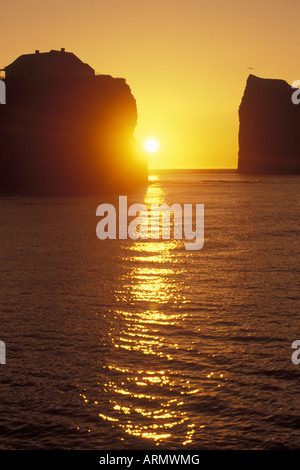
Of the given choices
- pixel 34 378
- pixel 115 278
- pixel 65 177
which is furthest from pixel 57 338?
pixel 65 177

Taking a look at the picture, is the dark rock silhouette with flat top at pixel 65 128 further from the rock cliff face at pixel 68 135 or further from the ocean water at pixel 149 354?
the ocean water at pixel 149 354

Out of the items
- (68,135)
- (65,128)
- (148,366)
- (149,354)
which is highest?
(65,128)

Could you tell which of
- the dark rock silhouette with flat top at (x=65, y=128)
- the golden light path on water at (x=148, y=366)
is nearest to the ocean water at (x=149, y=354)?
the golden light path on water at (x=148, y=366)

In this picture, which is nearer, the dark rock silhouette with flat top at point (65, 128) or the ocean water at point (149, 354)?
the ocean water at point (149, 354)

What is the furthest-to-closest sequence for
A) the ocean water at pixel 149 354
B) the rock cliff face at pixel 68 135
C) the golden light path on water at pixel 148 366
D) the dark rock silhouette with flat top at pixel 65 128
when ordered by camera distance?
1. the dark rock silhouette with flat top at pixel 65 128
2. the rock cliff face at pixel 68 135
3. the golden light path on water at pixel 148 366
4. the ocean water at pixel 149 354

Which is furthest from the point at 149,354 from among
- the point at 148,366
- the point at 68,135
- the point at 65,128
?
the point at 65,128

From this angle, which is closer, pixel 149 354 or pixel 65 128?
pixel 149 354

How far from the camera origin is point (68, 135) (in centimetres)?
10456

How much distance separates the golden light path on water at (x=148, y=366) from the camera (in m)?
6.59

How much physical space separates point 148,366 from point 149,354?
0.56 metres

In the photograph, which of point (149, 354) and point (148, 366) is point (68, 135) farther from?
point (148, 366)

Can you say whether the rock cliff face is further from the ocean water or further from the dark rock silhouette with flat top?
the ocean water

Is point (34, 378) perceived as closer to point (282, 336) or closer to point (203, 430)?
point (203, 430)
